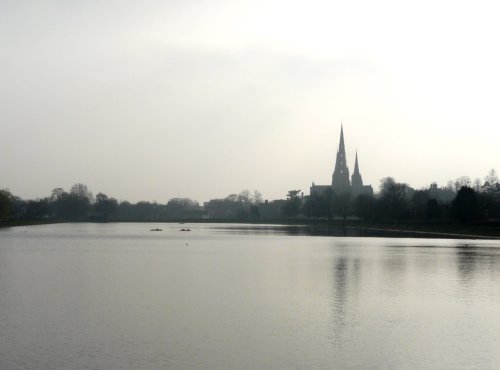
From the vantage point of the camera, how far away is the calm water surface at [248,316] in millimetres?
18016

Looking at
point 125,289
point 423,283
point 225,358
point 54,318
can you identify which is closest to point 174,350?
point 225,358

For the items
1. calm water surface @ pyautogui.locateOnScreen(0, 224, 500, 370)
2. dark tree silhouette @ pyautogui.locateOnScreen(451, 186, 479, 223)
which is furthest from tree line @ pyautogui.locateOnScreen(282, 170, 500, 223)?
calm water surface @ pyautogui.locateOnScreen(0, 224, 500, 370)

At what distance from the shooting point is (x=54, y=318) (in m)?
23.4

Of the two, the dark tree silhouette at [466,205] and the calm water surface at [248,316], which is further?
the dark tree silhouette at [466,205]

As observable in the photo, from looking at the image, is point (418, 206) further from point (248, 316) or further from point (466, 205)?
point (248, 316)

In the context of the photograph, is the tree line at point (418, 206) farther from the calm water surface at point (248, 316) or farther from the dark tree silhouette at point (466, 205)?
the calm water surface at point (248, 316)

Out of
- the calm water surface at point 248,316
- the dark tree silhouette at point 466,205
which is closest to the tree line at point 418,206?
the dark tree silhouette at point 466,205

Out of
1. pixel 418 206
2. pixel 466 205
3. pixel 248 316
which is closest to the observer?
pixel 248 316

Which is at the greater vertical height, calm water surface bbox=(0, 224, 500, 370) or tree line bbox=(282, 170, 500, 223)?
tree line bbox=(282, 170, 500, 223)

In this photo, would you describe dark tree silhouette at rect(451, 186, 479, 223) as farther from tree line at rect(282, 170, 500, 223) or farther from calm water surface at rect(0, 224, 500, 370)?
calm water surface at rect(0, 224, 500, 370)

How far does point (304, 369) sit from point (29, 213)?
166 metres

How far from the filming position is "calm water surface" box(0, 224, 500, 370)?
18.0 m

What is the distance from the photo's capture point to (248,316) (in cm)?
2439

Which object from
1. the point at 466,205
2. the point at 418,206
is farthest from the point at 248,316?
the point at 418,206
